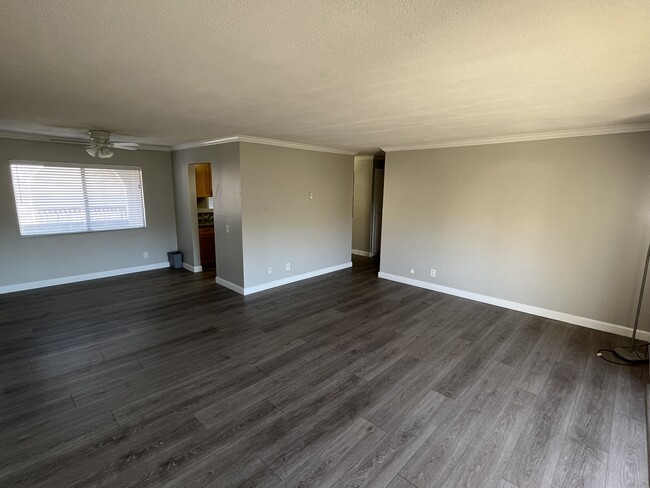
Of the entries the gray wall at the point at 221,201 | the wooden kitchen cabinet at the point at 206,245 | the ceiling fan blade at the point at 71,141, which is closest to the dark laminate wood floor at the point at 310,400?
the gray wall at the point at 221,201

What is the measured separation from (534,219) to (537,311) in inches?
51.0

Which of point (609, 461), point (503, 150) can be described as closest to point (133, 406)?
point (609, 461)

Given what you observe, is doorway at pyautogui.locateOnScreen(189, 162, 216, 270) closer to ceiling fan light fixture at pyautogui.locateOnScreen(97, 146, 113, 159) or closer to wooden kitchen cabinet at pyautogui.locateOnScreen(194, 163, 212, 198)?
wooden kitchen cabinet at pyautogui.locateOnScreen(194, 163, 212, 198)

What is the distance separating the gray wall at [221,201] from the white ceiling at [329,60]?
162 centimetres

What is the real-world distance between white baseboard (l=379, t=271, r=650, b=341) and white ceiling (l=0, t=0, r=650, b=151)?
7.83ft

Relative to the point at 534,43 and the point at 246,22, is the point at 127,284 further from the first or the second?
the point at 534,43

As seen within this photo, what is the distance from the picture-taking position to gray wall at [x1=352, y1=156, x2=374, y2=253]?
768cm

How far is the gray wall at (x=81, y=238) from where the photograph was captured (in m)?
4.84

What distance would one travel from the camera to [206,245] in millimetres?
6699

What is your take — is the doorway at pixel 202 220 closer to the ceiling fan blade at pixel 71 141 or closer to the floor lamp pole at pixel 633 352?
the ceiling fan blade at pixel 71 141

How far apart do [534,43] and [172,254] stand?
6.69 m

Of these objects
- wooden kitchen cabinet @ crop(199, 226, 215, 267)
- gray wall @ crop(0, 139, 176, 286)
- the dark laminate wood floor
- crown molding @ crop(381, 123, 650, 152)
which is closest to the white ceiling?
crown molding @ crop(381, 123, 650, 152)

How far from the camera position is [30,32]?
4.79 feet

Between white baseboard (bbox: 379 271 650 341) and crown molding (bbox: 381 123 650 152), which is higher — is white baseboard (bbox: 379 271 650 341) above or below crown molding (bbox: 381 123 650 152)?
below
